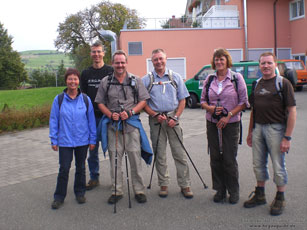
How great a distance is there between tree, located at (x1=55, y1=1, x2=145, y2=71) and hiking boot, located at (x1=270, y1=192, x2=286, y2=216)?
134 feet

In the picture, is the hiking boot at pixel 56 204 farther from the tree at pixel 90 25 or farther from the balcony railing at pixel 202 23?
the tree at pixel 90 25

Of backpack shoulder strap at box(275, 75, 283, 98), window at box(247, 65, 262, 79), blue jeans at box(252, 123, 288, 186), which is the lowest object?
blue jeans at box(252, 123, 288, 186)

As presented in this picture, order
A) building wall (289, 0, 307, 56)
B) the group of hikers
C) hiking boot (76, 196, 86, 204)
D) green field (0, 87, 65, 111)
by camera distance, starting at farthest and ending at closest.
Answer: building wall (289, 0, 307, 56) → green field (0, 87, 65, 111) → hiking boot (76, 196, 86, 204) → the group of hikers

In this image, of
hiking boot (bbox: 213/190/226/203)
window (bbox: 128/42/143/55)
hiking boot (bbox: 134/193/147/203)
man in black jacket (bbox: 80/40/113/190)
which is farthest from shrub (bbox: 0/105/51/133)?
window (bbox: 128/42/143/55)

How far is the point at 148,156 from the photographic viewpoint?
16.3 ft

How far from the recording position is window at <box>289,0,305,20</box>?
2598cm

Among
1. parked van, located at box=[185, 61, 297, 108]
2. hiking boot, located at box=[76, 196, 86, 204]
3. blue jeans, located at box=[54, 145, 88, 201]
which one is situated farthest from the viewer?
parked van, located at box=[185, 61, 297, 108]

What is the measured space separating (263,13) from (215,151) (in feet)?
81.8

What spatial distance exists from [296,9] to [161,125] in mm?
25784

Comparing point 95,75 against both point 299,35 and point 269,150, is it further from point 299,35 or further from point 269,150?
point 299,35

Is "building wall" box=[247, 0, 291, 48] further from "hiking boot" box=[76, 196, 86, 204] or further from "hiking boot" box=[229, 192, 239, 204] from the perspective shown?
"hiking boot" box=[76, 196, 86, 204]

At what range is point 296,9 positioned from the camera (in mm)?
26781

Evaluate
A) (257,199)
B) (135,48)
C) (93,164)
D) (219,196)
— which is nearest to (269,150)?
(257,199)

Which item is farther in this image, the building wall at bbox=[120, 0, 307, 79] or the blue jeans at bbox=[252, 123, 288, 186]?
the building wall at bbox=[120, 0, 307, 79]
